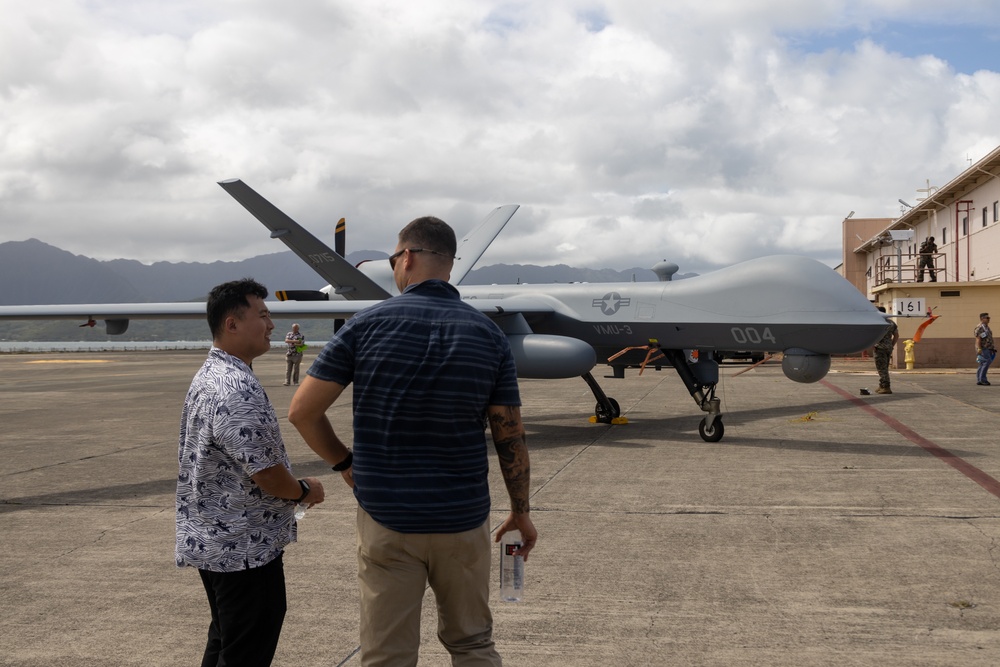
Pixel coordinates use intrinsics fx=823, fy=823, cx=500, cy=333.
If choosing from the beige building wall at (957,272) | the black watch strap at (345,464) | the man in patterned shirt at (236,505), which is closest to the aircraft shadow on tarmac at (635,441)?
the man in patterned shirt at (236,505)

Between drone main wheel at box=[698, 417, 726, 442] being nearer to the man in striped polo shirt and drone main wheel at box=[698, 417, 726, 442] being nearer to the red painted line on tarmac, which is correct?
the red painted line on tarmac

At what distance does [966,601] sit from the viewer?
4793 millimetres

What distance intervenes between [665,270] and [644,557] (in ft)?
25.9

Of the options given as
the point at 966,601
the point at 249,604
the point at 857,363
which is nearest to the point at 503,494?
the point at 966,601

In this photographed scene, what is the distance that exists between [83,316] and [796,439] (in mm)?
11477

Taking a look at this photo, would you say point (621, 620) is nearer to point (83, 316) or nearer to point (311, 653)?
point (311, 653)

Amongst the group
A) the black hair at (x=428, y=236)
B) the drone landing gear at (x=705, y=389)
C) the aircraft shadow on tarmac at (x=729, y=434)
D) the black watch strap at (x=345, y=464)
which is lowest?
the aircraft shadow on tarmac at (x=729, y=434)

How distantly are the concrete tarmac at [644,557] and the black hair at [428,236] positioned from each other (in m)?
2.20

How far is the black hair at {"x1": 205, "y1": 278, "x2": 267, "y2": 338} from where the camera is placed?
3.32 meters

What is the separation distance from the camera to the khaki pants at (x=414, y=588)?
281cm

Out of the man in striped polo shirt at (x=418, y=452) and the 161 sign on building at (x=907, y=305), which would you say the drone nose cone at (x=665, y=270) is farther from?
the 161 sign on building at (x=907, y=305)

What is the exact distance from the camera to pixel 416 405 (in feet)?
9.14

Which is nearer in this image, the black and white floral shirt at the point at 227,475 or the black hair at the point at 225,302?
the black and white floral shirt at the point at 227,475

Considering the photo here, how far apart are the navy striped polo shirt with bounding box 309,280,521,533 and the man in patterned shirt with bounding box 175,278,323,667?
41 cm
